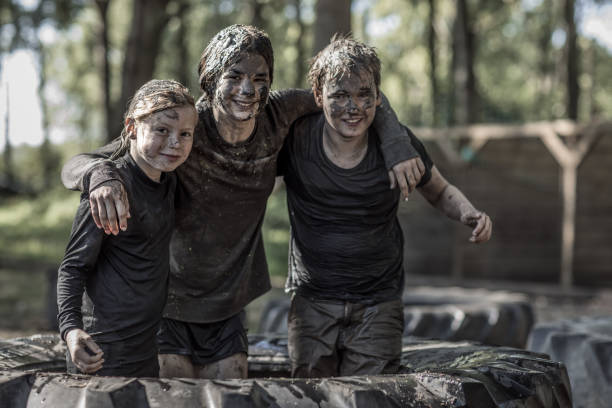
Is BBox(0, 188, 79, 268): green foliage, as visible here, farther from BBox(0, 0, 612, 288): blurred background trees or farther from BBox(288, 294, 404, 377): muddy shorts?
BBox(288, 294, 404, 377): muddy shorts

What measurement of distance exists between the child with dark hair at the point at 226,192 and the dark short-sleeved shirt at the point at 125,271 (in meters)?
0.30

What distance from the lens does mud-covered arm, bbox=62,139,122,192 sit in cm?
242

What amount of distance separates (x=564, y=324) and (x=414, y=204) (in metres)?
8.18

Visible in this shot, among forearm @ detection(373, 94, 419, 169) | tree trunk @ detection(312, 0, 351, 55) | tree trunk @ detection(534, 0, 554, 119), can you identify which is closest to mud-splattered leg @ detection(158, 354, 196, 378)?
forearm @ detection(373, 94, 419, 169)

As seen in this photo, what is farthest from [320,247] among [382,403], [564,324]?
[564,324]

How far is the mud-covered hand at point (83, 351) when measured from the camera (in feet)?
7.25

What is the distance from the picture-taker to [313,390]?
2189mm

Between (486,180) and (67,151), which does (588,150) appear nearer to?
(486,180)

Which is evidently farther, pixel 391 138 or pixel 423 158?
pixel 423 158

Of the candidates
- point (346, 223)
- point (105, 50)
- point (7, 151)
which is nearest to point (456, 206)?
point (346, 223)

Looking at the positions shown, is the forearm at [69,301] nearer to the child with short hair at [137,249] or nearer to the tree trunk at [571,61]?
the child with short hair at [137,249]

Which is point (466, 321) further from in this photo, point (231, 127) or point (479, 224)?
point (231, 127)

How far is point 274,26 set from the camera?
90.0ft

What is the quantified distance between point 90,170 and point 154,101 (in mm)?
326
